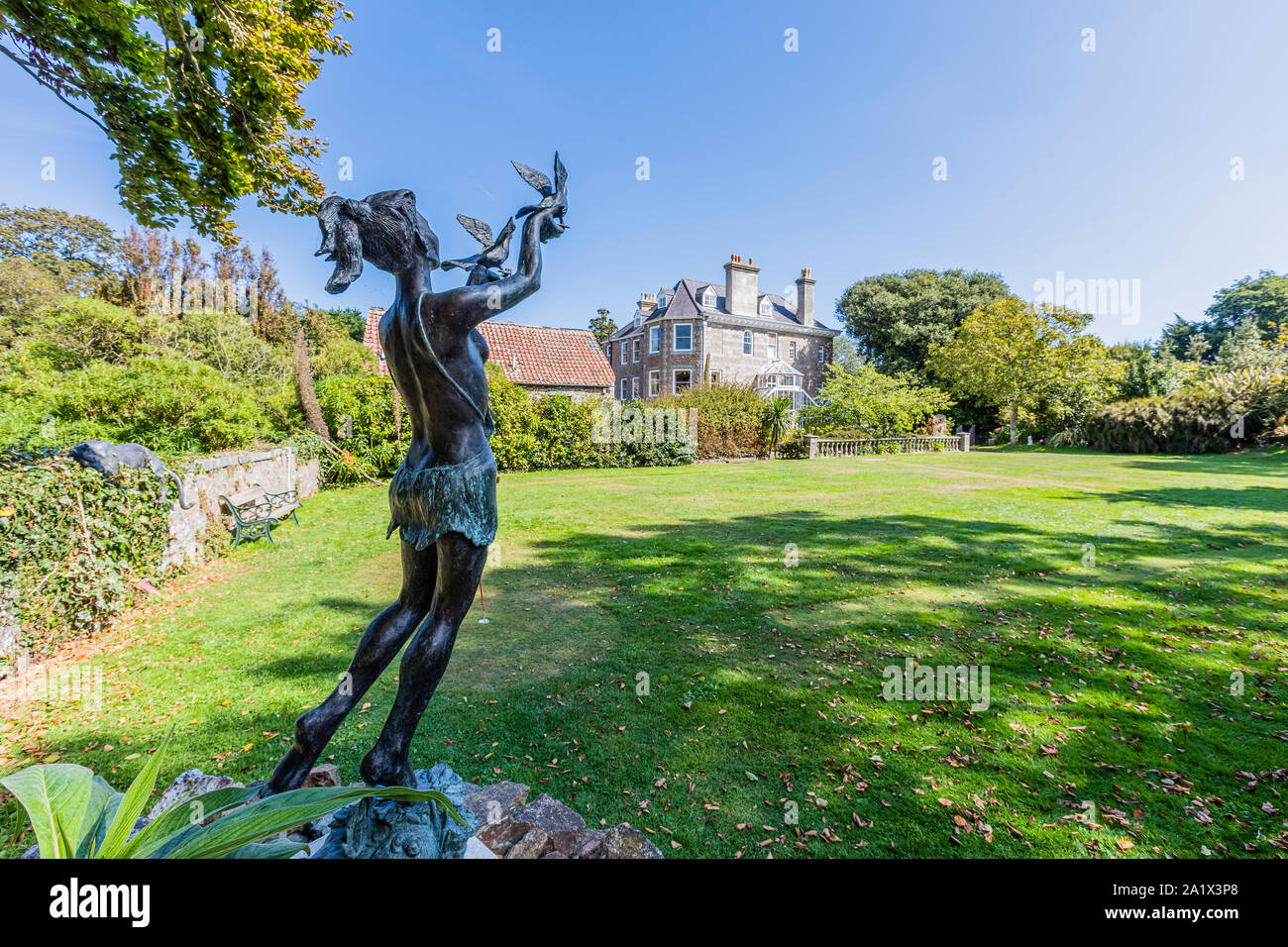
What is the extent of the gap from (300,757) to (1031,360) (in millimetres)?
40017

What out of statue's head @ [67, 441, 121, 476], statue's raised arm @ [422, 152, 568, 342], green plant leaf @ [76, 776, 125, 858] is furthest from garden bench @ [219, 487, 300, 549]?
green plant leaf @ [76, 776, 125, 858]

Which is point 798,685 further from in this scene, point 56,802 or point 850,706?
point 56,802

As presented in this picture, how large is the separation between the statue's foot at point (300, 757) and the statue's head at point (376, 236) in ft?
6.31

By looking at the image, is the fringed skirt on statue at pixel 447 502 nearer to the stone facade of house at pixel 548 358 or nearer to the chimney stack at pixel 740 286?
the stone facade of house at pixel 548 358

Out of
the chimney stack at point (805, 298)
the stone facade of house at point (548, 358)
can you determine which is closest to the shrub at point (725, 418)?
the stone facade of house at point (548, 358)

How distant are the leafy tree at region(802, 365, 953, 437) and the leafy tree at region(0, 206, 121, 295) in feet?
112

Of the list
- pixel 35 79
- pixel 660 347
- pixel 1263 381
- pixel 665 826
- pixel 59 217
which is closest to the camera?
pixel 665 826

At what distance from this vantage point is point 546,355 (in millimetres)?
28953

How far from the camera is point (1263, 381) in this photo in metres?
21.6

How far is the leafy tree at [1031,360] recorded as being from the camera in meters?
31.5

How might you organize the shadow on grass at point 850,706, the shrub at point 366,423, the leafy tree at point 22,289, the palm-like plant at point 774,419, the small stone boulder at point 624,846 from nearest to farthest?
the small stone boulder at point 624,846, the shadow on grass at point 850,706, the shrub at point 366,423, the leafy tree at point 22,289, the palm-like plant at point 774,419
